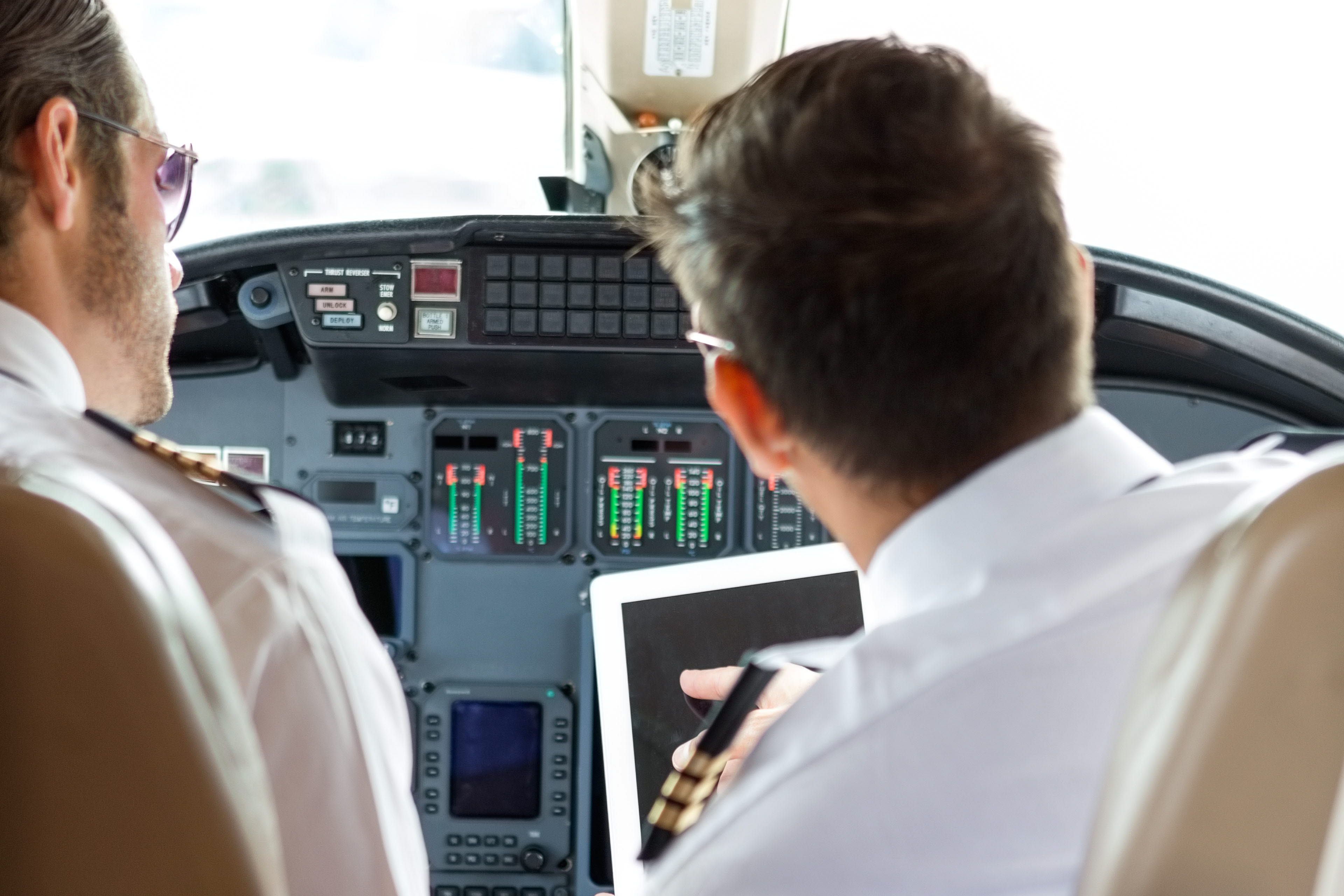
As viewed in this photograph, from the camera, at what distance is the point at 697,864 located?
0.80 meters

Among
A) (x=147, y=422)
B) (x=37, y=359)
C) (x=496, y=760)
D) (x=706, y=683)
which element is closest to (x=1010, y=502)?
(x=37, y=359)

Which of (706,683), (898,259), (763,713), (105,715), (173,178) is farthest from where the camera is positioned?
(706,683)

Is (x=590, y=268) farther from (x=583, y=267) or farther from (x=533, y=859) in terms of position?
(x=533, y=859)

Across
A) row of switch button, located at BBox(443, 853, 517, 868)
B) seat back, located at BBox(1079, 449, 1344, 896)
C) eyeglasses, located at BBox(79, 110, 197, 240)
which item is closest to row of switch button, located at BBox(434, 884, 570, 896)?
row of switch button, located at BBox(443, 853, 517, 868)

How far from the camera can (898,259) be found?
83 cm

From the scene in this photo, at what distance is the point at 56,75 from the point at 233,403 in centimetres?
126

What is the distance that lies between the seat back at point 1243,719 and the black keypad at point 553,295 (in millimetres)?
1480

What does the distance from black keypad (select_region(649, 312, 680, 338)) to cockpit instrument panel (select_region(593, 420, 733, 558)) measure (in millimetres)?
278

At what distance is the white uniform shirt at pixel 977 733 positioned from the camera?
75 centimetres

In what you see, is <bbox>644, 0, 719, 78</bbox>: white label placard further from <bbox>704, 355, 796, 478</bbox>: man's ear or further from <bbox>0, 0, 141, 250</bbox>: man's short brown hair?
<bbox>704, 355, 796, 478</bbox>: man's ear

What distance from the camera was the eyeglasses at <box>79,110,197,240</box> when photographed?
4.07 ft

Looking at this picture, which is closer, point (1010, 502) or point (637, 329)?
point (1010, 502)

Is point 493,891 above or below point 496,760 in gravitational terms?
below

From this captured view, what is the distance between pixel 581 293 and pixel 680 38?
437 mm
